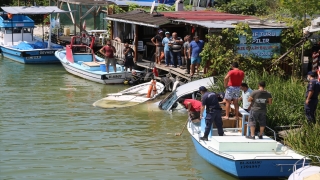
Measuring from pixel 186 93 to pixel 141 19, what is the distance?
26.6 ft

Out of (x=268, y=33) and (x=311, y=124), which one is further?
(x=268, y=33)

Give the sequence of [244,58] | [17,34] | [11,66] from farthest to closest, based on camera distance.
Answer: [17,34], [11,66], [244,58]

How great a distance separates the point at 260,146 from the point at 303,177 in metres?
2.29

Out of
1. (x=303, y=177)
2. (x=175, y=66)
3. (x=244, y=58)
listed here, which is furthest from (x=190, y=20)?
(x=303, y=177)

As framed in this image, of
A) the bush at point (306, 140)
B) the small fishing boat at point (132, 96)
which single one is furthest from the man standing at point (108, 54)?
the bush at point (306, 140)

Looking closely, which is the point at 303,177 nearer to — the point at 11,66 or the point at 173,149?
the point at 173,149

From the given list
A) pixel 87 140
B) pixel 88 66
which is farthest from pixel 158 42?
pixel 87 140

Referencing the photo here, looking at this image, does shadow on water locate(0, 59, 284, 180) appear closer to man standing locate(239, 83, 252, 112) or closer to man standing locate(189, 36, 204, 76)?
man standing locate(239, 83, 252, 112)

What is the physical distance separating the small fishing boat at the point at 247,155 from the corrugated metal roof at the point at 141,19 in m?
11.6

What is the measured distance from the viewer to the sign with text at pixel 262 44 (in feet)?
71.8

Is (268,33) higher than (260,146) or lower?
higher

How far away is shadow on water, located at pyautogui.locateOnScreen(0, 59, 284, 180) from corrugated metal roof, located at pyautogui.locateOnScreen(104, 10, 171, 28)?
3.16 metres

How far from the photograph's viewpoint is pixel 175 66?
25188 mm

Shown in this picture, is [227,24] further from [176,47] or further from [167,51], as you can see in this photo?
[167,51]
